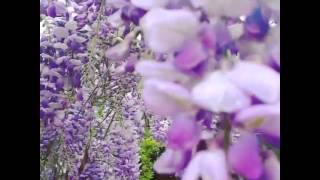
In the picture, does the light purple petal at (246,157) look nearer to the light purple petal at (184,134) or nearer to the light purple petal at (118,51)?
the light purple petal at (184,134)

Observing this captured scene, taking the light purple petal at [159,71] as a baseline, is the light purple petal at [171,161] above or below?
below

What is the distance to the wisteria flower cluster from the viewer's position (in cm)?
165

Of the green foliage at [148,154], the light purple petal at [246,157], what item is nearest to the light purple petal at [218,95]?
the light purple petal at [246,157]

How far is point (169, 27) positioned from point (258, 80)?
32 cm

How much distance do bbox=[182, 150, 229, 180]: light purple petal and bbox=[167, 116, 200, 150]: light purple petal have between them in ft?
0.15

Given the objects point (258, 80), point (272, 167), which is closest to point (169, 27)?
point (258, 80)

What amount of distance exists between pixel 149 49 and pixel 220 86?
0.30m

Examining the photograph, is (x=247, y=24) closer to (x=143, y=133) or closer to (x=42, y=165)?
(x=143, y=133)

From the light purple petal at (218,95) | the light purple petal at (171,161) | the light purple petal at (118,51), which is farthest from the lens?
the light purple petal at (118,51)

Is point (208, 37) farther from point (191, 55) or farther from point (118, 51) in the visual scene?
point (118, 51)

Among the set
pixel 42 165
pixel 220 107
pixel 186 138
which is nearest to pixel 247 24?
pixel 220 107

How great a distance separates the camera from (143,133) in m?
1.83

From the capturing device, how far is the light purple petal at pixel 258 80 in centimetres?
161

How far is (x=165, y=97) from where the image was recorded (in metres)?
1.70
